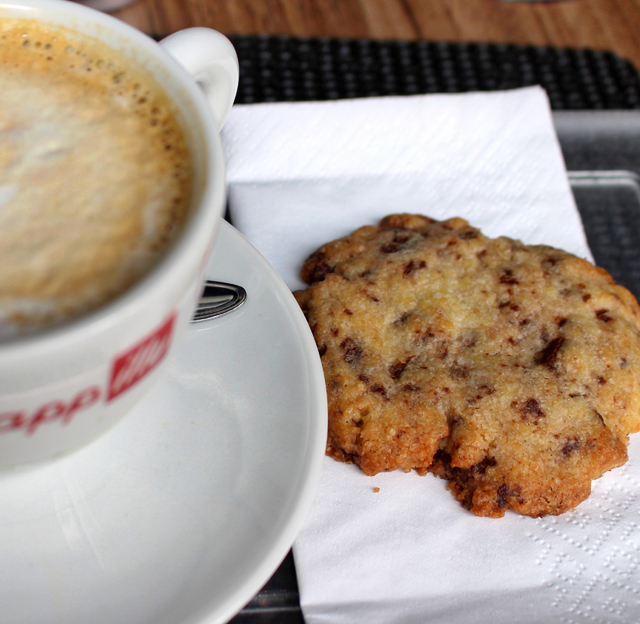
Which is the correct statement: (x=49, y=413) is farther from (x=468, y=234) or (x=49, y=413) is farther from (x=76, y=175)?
(x=468, y=234)

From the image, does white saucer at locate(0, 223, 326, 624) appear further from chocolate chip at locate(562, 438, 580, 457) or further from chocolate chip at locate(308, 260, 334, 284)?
chocolate chip at locate(562, 438, 580, 457)

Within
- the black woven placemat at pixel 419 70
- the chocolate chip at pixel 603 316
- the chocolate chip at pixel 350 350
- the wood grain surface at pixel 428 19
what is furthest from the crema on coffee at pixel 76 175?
the wood grain surface at pixel 428 19

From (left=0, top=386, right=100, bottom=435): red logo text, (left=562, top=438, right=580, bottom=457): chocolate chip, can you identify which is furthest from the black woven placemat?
(left=0, top=386, right=100, bottom=435): red logo text

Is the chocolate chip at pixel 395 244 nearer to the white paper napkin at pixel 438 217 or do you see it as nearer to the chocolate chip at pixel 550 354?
the white paper napkin at pixel 438 217

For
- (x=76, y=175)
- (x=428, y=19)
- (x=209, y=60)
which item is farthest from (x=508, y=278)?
(x=428, y=19)

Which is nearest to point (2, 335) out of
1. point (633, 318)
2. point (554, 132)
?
point (633, 318)

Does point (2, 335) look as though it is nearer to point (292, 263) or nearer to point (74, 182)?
point (74, 182)
